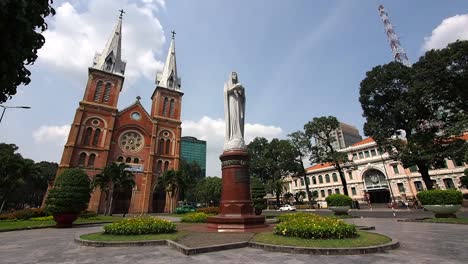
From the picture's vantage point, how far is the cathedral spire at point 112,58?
128 ft

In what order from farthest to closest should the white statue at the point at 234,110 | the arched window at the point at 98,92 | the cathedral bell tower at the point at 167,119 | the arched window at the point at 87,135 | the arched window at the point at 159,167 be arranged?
the cathedral bell tower at the point at 167,119 < the arched window at the point at 159,167 < the arched window at the point at 98,92 < the arched window at the point at 87,135 < the white statue at the point at 234,110

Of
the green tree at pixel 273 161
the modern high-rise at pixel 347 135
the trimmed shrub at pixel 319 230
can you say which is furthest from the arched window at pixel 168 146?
the modern high-rise at pixel 347 135

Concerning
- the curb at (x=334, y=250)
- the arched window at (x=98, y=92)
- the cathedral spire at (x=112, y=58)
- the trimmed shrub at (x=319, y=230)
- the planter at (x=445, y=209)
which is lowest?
the curb at (x=334, y=250)

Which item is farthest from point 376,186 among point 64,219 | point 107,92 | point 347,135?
point 347,135

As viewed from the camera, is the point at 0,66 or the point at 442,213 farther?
the point at 442,213

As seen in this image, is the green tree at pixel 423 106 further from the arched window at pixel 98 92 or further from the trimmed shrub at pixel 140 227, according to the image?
the arched window at pixel 98 92

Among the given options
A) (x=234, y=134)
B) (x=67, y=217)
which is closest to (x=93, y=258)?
(x=234, y=134)

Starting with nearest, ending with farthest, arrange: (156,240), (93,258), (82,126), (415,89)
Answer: (93,258), (156,240), (415,89), (82,126)

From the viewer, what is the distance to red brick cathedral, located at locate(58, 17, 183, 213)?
107 ft

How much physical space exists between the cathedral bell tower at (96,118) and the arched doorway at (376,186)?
144 feet

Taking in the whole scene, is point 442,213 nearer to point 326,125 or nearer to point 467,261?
point 467,261

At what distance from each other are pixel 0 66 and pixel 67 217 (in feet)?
48.3

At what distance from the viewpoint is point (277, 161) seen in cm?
4169

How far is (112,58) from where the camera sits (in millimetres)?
40094
